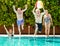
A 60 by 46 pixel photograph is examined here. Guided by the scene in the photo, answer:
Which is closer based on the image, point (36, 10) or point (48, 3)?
point (36, 10)

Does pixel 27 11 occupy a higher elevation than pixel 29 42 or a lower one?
higher

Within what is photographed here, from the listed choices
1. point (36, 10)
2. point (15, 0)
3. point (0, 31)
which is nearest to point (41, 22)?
point (36, 10)

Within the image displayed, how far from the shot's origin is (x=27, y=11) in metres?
11.7

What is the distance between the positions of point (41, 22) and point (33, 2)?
1.41 meters

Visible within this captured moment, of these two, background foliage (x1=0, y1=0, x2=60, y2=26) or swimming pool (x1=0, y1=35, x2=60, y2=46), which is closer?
swimming pool (x1=0, y1=35, x2=60, y2=46)

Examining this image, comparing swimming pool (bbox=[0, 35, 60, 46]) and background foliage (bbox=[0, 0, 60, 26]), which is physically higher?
background foliage (bbox=[0, 0, 60, 26])

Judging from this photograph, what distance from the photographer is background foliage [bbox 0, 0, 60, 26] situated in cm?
1158

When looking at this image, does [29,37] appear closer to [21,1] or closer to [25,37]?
[25,37]

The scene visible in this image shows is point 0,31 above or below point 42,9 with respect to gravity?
→ below

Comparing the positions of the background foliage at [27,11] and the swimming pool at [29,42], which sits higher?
the background foliage at [27,11]

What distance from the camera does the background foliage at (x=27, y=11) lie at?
38.0 feet

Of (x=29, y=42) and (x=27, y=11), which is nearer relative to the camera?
(x=29, y=42)

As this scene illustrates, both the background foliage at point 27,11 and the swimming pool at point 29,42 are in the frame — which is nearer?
the swimming pool at point 29,42

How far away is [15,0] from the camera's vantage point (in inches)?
465
